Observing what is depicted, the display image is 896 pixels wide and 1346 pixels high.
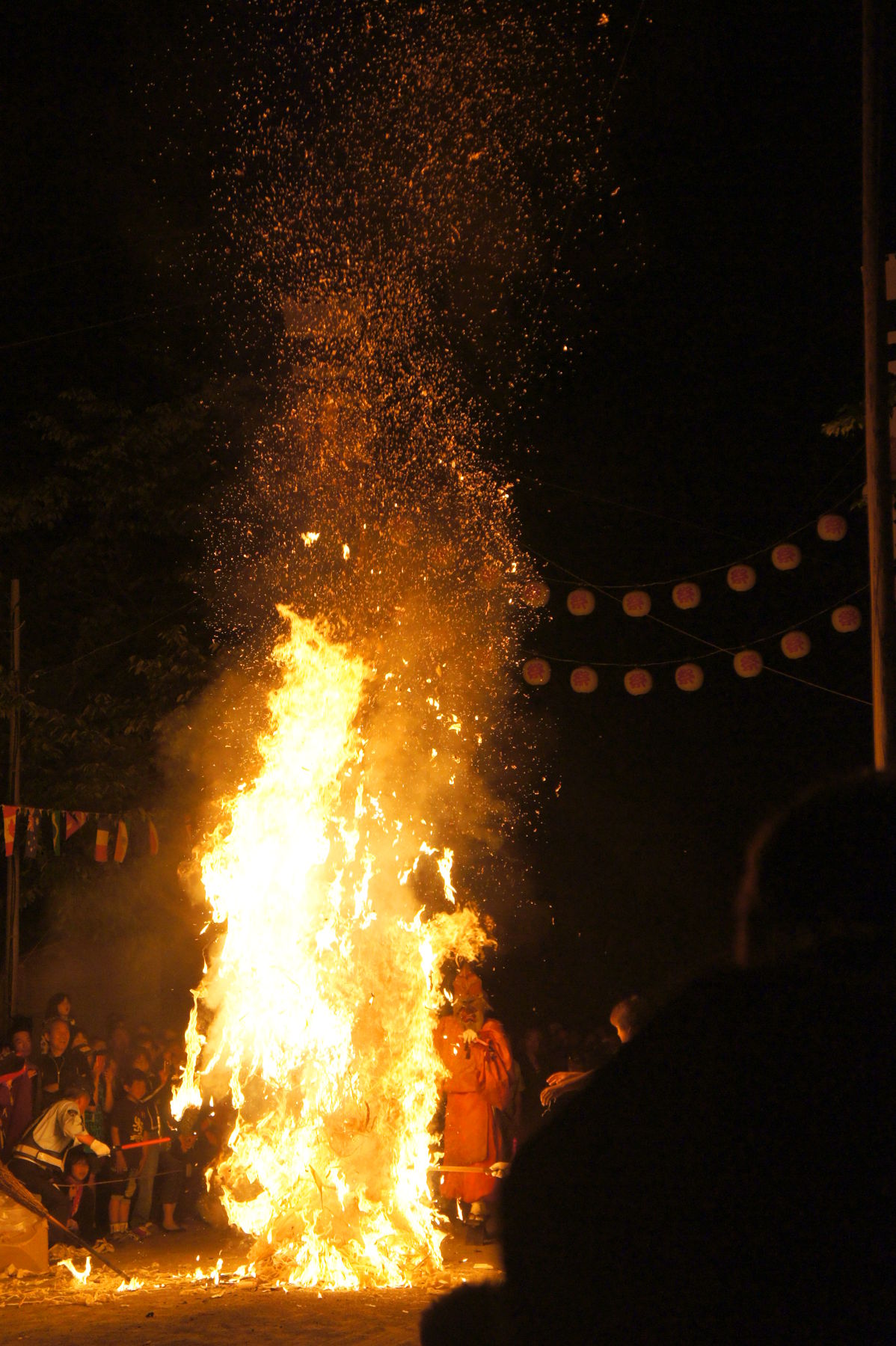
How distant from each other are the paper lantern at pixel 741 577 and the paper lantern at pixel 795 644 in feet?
2.60

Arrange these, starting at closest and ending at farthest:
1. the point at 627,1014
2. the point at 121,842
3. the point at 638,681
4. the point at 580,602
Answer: the point at 627,1014 → the point at 121,842 → the point at 580,602 → the point at 638,681

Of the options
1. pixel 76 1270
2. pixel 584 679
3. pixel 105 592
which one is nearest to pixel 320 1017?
pixel 76 1270

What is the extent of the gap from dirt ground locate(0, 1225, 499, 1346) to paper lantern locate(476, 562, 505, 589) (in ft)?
23.6

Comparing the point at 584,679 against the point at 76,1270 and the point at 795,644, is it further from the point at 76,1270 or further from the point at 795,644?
the point at 76,1270

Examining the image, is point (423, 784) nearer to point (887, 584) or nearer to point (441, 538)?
point (441, 538)

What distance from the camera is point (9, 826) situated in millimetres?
13383

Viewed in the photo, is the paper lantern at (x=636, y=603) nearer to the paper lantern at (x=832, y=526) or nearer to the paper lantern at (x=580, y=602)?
the paper lantern at (x=580, y=602)

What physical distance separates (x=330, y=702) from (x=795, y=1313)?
9319 millimetres

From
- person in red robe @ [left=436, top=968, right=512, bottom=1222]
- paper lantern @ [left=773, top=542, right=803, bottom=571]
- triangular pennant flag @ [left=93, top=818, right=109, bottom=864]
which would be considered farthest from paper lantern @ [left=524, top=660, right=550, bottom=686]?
triangular pennant flag @ [left=93, top=818, right=109, bottom=864]

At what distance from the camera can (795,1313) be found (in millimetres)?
1191

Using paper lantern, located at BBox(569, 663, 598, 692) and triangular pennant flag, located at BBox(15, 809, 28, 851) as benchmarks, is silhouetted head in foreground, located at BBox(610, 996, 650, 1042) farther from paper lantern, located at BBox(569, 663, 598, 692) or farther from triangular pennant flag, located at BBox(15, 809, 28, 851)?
triangular pennant flag, located at BBox(15, 809, 28, 851)

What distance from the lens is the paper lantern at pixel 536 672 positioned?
601 inches

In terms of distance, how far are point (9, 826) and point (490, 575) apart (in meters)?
6.15

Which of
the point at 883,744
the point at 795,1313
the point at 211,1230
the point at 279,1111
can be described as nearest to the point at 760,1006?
the point at 795,1313
